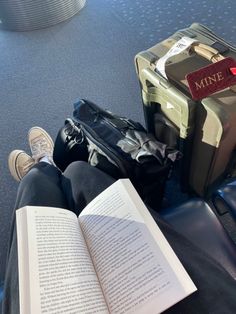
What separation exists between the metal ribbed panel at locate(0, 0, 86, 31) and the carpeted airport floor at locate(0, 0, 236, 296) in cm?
5

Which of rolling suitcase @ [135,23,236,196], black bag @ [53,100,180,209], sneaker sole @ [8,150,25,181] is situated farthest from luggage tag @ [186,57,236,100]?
sneaker sole @ [8,150,25,181]

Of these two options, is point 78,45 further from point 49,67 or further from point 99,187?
point 99,187

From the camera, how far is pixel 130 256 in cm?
58

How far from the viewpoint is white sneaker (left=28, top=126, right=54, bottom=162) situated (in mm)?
1270

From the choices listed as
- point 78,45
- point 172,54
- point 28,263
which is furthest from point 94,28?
point 28,263

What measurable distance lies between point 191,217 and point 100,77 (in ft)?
3.98

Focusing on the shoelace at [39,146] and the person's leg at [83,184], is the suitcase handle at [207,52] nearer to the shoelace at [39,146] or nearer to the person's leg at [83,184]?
the person's leg at [83,184]

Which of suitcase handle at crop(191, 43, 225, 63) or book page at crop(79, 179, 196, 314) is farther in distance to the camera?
suitcase handle at crop(191, 43, 225, 63)

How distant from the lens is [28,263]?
548 millimetres

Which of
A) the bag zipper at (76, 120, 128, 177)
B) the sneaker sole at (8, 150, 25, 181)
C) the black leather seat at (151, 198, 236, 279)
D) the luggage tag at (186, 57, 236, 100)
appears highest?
the luggage tag at (186, 57, 236, 100)

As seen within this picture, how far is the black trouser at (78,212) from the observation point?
522 mm

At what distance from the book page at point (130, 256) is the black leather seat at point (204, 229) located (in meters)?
0.15

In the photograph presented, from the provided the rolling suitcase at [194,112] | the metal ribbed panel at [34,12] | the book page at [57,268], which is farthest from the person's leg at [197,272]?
the metal ribbed panel at [34,12]

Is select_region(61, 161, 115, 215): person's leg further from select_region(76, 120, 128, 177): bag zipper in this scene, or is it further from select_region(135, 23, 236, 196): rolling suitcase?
select_region(135, 23, 236, 196): rolling suitcase
